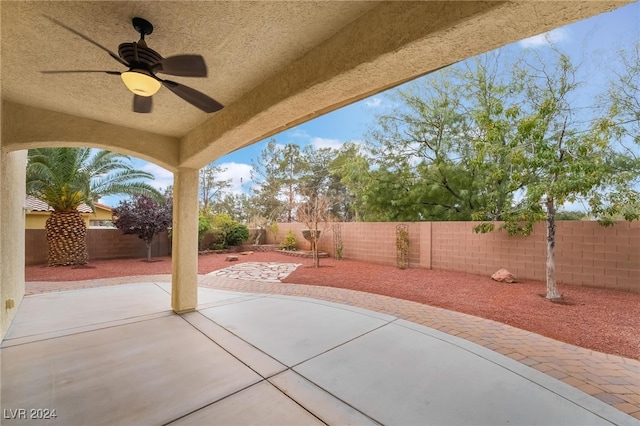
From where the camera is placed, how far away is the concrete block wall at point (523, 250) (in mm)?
5035

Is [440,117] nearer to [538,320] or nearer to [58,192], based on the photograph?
[538,320]

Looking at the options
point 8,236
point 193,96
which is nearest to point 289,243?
point 8,236

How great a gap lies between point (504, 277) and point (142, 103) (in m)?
7.14

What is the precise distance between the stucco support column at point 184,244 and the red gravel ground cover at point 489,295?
8.92 ft

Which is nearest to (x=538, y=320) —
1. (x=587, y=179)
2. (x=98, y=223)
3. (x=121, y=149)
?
(x=587, y=179)

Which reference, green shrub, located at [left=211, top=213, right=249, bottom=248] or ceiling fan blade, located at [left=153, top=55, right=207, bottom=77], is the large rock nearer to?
ceiling fan blade, located at [left=153, top=55, right=207, bottom=77]

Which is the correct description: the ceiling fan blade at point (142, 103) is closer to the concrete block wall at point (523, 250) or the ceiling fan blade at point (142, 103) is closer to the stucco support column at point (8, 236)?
the stucco support column at point (8, 236)

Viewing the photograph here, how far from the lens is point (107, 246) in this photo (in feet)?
30.6

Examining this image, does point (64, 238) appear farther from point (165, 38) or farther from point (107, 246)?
point (165, 38)

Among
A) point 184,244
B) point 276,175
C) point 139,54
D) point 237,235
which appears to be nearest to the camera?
point 139,54

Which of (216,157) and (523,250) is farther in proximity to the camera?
(523,250)

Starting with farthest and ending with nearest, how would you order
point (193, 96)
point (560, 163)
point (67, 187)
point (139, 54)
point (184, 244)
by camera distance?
1. point (67, 187)
2. point (560, 163)
3. point (184, 244)
4. point (193, 96)
5. point (139, 54)

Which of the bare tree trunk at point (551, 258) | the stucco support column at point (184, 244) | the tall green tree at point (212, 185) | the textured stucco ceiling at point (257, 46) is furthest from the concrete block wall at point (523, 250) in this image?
the tall green tree at point (212, 185)

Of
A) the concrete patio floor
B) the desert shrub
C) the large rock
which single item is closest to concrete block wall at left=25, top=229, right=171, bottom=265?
the desert shrub
